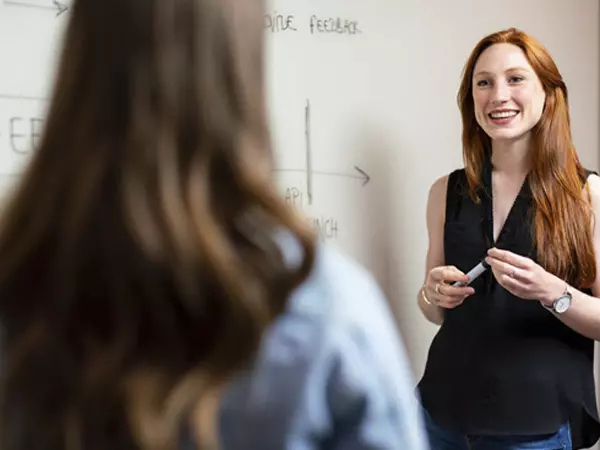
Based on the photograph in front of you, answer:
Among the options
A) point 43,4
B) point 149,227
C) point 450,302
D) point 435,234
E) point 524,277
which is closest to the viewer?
point 149,227

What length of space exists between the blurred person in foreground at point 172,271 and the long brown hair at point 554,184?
890 millimetres

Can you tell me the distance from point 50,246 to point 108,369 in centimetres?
10

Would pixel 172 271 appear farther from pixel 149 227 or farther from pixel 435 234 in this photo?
pixel 435 234

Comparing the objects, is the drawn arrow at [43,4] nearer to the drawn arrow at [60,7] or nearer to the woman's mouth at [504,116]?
the drawn arrow at [60,7]

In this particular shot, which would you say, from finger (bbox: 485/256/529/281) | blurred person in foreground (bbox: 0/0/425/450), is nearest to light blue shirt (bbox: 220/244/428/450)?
blurred person in foreground (bbox: 0/0/425/450)

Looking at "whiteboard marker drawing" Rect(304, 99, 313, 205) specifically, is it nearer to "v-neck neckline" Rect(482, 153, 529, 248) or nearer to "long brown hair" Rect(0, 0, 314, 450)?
"v-neck neckline" Rect(482, 153, 529, 248)

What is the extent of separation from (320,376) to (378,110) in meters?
1.11

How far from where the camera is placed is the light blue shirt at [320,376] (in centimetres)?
54

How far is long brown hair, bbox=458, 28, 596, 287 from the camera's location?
136 centimetres

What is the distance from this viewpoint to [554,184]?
1389 millimetres

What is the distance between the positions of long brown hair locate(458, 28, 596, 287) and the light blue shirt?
0.89 m

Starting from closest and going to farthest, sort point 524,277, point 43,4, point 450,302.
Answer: point 43,4 < point 524,277 < point 450,302

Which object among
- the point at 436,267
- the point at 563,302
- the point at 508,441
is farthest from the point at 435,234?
the point at 508,441

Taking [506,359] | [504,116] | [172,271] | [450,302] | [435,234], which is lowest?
[506,359]
